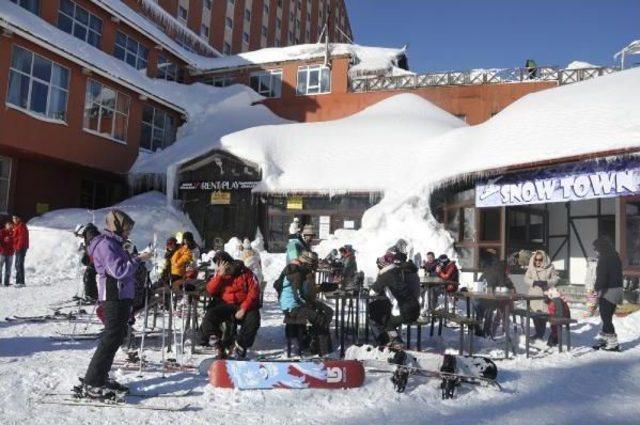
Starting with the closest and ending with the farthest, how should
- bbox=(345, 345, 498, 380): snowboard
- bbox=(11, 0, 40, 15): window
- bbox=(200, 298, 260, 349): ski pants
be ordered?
bbox=(345, 345, 498, 380): snowboard < bbox=(200, 298, 260, 349): ski pants < bbox=(11, 0, 40, 15): window

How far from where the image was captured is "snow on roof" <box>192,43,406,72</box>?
25.7 meters

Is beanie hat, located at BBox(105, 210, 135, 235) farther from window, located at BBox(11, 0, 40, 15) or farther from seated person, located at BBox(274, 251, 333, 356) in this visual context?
window, located at BBox(11, 0, 40, 15)

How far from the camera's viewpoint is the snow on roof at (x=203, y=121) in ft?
67.6

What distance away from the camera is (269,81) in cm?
2695

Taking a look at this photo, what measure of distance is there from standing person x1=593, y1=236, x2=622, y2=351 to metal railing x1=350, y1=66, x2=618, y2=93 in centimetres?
1710

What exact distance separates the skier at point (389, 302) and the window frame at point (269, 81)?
20.9 meters

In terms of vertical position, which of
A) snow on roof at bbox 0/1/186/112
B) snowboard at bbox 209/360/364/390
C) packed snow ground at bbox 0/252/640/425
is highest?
snow on roof at bbox 0/1/186/112

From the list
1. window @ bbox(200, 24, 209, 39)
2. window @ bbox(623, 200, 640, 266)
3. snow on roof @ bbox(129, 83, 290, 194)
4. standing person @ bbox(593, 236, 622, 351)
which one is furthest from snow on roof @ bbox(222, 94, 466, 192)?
window @ bbox(200, 24, 209, 39)

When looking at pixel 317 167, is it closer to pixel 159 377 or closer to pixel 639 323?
pixel 639 323

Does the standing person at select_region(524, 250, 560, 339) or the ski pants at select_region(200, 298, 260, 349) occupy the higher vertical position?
the standing person at select_region(524, 250, 560, 339)

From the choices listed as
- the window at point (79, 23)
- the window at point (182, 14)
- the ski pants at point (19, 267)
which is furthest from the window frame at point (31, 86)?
the window at point (182, 14)

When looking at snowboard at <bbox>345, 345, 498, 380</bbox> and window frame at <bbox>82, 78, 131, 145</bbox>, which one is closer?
snowboard at <bbox>345, 345, 498, 380</bbox>

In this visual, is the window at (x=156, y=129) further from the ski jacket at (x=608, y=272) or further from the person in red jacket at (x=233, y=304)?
the ski jacket at (x=608, y=272)

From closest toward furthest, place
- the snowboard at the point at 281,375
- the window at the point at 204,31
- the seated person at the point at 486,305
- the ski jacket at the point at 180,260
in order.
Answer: the snowboard at the point at 281,375 < the ski jacket at the point at 180,260 < the seated person at the point at 486,305 < the window at the point at 204,31
